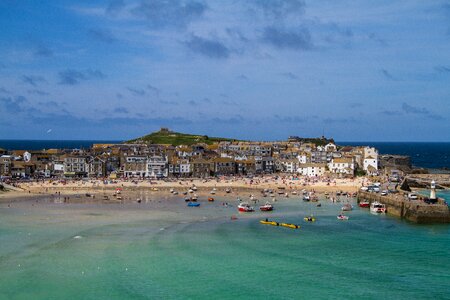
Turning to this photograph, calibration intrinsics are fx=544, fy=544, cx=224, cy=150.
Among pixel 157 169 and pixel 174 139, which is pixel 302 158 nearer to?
pixel 157 169

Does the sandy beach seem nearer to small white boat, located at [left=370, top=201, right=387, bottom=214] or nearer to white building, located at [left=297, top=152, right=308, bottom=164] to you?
white building, located at [left=297, top=152, right=308, bottom=164]

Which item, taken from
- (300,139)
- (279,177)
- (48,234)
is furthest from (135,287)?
(300,139)

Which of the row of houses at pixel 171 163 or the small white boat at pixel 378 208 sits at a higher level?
the row of houses at pixel 171 163

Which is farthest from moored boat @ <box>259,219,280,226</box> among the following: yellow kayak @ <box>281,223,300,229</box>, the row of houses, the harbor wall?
the row of houses

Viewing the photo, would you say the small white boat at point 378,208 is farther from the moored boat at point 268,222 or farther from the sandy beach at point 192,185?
the sandy beach at point 192,185

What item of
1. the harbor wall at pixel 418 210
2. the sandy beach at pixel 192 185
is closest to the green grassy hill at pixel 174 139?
the sandy beach at pixel 192 185

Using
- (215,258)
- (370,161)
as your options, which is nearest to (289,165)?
(370,161)
